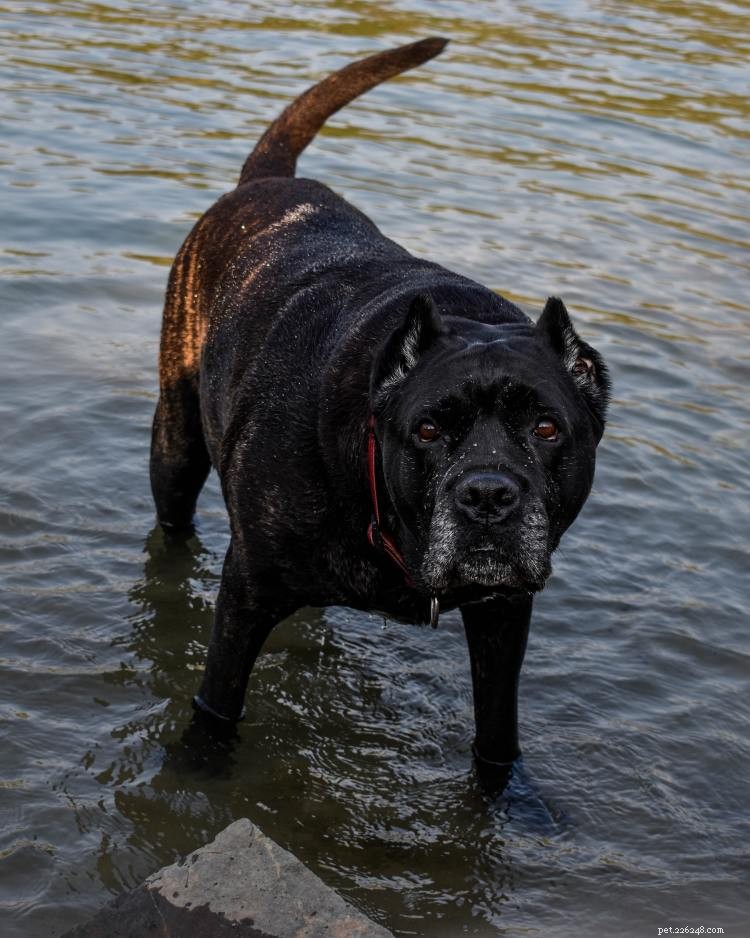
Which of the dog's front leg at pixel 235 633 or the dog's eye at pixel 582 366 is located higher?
the dog's eye at pixel 582 366

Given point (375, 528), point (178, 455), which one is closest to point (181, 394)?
point (178, 455)

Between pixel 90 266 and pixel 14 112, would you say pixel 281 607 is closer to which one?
pixel 90 266

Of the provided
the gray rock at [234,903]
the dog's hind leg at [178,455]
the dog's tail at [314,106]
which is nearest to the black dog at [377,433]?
the dog's hind leg at [178,455]

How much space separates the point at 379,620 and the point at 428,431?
7.40 ft

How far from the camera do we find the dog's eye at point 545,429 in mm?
3861

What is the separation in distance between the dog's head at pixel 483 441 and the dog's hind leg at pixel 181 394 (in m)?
1.77

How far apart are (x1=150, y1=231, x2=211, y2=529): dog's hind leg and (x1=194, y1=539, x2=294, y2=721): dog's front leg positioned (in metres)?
1.32

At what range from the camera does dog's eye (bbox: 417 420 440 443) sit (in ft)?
12.6

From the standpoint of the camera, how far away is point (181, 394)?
589 cm

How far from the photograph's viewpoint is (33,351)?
804 cm

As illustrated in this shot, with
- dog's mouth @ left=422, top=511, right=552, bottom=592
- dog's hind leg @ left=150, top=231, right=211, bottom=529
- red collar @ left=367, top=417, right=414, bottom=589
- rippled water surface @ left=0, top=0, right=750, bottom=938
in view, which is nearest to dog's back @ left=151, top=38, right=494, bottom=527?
dog's hind leg @ left=150, top=231, right=211, bottom=529

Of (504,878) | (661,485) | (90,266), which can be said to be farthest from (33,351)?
(504,878)

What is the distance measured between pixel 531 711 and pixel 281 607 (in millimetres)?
1297

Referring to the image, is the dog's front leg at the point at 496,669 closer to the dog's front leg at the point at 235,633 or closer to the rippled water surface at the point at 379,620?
the rippled water surface at the point at 379,620
